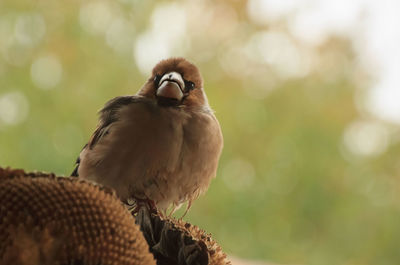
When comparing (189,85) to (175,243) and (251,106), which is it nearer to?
(175,243)

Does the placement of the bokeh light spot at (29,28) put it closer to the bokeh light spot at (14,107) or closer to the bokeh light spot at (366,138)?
the bokeh light spot at (14,107)

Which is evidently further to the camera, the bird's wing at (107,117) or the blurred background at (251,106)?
the blurred background at (251,106)

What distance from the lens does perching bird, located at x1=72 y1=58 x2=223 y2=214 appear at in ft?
2.16

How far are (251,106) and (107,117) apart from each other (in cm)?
129

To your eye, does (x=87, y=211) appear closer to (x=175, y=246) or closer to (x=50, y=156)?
(x=175, y=246)

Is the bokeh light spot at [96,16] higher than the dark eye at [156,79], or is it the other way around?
the bokeh light spot at [96,16]

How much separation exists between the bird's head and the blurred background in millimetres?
1014

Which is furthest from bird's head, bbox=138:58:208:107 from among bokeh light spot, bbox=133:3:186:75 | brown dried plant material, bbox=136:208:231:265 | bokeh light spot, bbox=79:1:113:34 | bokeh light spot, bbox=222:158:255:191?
bokeh light spot, bbox=79:1:113:34

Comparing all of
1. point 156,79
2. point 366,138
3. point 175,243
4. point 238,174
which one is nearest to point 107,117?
point 156,79

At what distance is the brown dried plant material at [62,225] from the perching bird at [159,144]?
0.87 ft

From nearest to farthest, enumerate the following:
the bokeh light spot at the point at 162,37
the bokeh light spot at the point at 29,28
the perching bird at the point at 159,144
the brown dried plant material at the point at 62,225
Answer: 1. the brown dried plant material at the point at 62,225
2. the perching bird at the point at 159,144
3. the bokeh light spot at the point at 162,37
4. the bokeh light spot at the point at 29,28

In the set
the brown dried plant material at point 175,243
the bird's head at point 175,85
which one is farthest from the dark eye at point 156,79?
the brown dried plant material at point 175,243

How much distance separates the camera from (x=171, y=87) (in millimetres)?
732

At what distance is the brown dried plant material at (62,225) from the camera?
1.09ft
